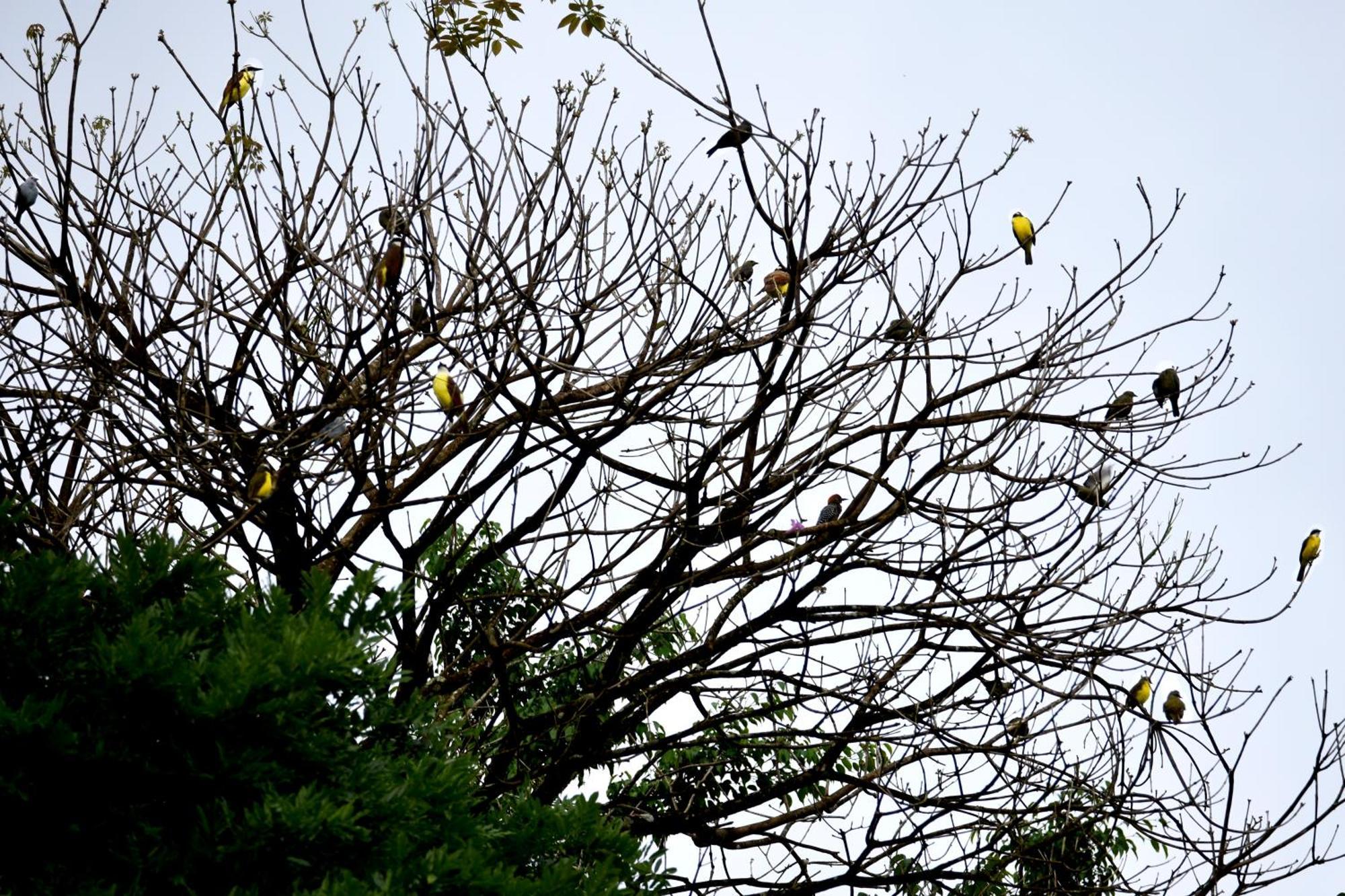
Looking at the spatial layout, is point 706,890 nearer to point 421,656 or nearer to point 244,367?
point 421,656

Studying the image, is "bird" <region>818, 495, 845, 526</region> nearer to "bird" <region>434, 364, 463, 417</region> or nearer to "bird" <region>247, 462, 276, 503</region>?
"bird" <region>434, 364, 463, 417</region>

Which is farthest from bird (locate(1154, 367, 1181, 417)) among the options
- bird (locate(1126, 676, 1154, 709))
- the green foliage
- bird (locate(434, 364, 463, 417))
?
the green foliage

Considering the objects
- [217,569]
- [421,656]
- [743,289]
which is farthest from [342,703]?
[743,289]

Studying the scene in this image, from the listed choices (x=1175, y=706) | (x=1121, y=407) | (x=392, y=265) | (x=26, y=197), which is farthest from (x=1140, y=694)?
(x=26, y=197)

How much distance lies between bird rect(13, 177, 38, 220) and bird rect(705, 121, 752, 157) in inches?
110

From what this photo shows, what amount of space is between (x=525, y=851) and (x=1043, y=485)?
9.82 feet

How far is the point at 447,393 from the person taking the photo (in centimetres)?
512

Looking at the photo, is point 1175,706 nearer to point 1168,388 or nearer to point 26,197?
point 1168,388

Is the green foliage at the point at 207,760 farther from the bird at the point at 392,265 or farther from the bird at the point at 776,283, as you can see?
the bird at the point at 776,283

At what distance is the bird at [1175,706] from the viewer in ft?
21.0

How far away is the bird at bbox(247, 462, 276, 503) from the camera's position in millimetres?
4938

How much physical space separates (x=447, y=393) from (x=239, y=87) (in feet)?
5.09

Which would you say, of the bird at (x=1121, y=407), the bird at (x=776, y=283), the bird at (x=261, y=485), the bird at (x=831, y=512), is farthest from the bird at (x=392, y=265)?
the bird at (x=1121, y=407)

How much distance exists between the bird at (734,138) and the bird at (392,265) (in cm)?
135
